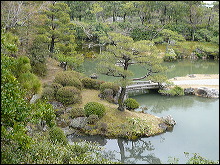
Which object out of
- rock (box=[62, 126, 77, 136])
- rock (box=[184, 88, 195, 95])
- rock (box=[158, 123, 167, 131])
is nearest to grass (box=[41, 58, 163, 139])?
rock (box=[158, 123, 167, 131])

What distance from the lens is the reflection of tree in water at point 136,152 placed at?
9.24 meters

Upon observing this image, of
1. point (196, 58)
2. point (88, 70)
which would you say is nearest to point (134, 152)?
point (88, 70)

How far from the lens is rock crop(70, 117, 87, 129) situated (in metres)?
10.9

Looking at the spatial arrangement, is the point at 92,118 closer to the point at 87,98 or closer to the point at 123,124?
the point at 123,124

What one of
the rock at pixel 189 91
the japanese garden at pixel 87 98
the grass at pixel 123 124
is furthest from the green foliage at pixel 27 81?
the rock at pixel 189 91

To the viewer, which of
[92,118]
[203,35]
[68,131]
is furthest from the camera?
[203,35]

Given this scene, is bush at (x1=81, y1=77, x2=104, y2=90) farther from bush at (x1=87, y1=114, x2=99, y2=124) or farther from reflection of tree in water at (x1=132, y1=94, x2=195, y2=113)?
bush at (x1=87, y1=114, x2=99, y2=124)

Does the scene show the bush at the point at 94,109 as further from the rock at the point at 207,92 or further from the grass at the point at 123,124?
the rock at the point at 207,92

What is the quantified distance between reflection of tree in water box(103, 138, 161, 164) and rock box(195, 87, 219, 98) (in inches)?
301

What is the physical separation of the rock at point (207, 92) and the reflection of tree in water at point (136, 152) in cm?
764

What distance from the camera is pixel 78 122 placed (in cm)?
1101

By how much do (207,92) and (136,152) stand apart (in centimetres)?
856

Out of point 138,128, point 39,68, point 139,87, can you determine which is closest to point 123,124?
point 138,128

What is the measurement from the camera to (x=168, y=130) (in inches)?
447
